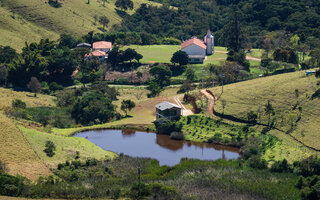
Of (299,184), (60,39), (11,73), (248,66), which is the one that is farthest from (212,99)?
(60,39)

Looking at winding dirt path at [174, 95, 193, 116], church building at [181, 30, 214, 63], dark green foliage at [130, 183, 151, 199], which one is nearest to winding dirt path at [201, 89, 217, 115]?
winding dirt path at [174, 95, 193, 116]

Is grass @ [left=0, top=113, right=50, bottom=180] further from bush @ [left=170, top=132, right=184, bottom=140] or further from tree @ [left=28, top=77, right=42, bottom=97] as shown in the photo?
tree @ [left=28, top=77, right=42, bottom=97]

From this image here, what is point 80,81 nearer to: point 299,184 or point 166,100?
point 166,100

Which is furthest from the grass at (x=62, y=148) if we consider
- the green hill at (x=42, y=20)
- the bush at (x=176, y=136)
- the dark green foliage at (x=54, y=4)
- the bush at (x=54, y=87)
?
the dark green foliage at (x=54, y=4)

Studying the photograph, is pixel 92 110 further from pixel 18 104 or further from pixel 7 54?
pixel 7 54

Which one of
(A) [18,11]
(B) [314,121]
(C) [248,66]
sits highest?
(A) [18,11]

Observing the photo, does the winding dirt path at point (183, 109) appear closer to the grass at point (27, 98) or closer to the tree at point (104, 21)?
the grass at point (27, 98)
